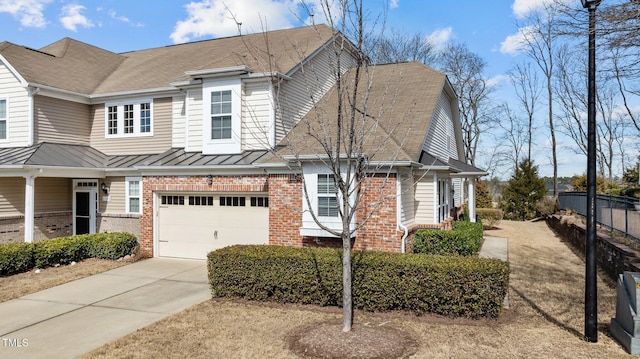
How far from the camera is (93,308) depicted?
859cm

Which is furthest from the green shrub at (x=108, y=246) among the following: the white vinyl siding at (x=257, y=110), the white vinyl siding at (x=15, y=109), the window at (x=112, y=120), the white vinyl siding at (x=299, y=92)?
the white vinyl siding at (x=299, y=92)

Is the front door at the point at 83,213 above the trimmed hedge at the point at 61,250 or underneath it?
above

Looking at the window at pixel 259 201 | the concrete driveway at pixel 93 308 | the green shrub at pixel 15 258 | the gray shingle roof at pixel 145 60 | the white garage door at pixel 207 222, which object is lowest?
the concrete driveway at pixel 93 308

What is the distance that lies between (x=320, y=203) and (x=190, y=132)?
607 cm

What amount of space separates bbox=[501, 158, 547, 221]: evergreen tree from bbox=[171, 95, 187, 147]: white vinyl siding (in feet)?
71.2

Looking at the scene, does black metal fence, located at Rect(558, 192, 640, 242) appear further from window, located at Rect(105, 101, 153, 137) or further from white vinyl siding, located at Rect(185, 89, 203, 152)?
window, located at Rect(105, 101, 153, 137)

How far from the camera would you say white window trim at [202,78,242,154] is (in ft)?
45.6

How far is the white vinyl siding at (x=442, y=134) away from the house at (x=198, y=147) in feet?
0.27

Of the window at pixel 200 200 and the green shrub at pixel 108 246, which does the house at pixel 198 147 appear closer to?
the window at pixel 200 200

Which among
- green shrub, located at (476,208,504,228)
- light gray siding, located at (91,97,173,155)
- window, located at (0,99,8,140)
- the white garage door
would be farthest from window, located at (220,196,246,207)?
green shrub, located at (476,208,504,228)

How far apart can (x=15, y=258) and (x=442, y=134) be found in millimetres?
14246

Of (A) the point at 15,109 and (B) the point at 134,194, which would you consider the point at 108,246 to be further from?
(A) the point at 15,109

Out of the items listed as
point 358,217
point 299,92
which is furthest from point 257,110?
point 358,217

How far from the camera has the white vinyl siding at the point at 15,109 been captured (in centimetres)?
1575
